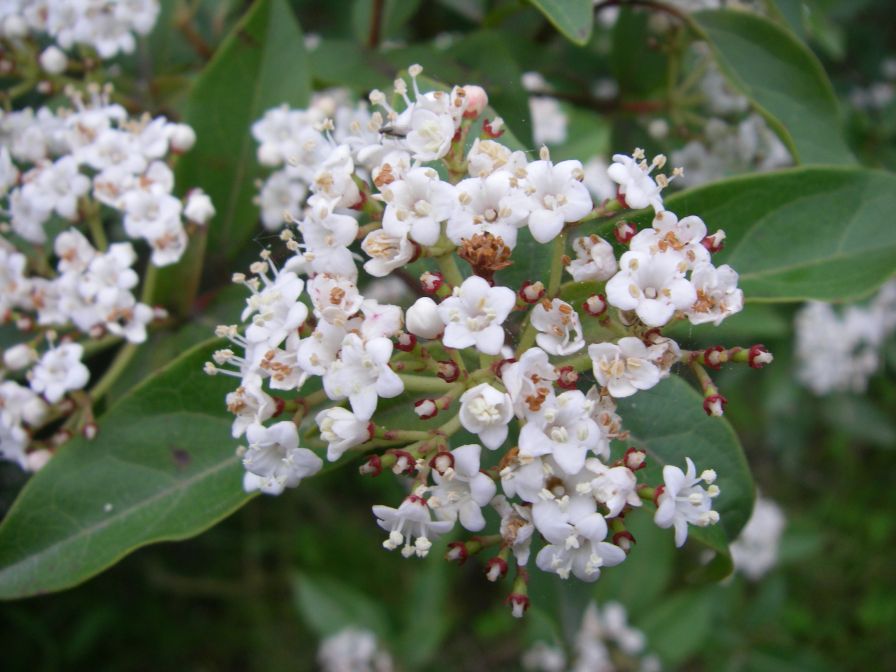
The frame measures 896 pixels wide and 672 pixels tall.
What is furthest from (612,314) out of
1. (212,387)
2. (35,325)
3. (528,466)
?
(35,325)

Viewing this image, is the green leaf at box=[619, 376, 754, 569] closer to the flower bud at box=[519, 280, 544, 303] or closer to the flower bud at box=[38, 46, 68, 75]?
the flower bud at box=[519, 280, 544, 303]

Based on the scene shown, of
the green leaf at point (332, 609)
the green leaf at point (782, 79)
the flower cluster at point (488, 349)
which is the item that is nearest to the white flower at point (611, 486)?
the flower cluster at point (488, 349)

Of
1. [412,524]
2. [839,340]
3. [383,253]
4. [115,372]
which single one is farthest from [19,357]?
[839,340]

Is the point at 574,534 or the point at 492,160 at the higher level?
the point at 492,160

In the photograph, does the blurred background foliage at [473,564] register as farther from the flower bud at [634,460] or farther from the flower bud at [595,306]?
the flower bud at [595,306]

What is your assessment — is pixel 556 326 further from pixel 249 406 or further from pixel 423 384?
pixel 249 406

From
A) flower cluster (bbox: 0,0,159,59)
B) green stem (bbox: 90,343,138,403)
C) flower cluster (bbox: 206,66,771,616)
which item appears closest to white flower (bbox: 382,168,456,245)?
flower cluster (bbox: 206,66,771,616)
